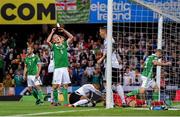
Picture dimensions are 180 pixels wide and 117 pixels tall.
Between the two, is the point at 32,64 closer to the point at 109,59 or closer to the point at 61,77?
the point at 61,77

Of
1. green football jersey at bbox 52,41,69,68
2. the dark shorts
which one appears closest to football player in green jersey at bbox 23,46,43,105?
green football jersey at bbox 52,41,69,68

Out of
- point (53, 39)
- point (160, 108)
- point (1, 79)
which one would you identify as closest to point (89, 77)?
point (1, 79)

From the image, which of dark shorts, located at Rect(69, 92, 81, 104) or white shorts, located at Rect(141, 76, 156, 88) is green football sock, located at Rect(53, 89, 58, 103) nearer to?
dark shorts, located at Rect(69, 92, 81, 104)

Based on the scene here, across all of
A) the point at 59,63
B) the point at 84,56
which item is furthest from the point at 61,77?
the point at 84,56

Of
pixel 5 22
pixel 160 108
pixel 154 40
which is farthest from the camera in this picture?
pixel 5 22

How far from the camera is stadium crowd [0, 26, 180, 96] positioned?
2452 centimetres

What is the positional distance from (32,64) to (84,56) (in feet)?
29.7

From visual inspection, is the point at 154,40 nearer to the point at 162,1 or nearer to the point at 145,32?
the point at 145,32

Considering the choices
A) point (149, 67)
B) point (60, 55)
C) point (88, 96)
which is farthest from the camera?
point (149, 67)

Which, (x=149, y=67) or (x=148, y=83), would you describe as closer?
(x=149, y=67)

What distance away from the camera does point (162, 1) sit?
62.7 ft

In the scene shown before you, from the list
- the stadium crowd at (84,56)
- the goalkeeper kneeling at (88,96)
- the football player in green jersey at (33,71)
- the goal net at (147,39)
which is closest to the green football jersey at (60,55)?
the goalkeeper kneeling at (88,96)

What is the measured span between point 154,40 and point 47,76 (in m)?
5.60

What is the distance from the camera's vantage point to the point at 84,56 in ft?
101
